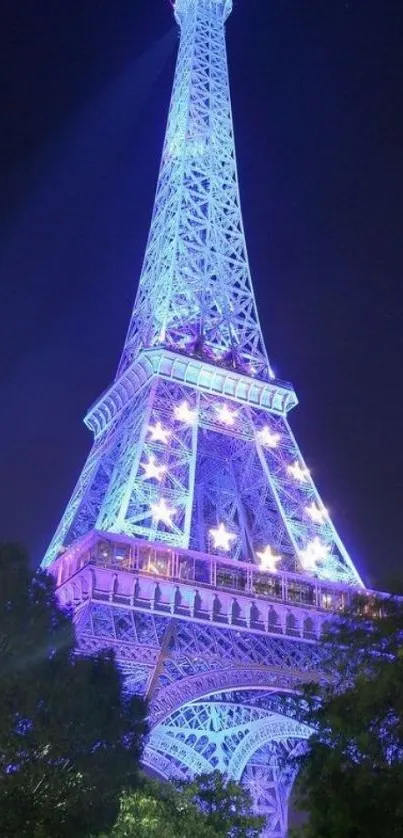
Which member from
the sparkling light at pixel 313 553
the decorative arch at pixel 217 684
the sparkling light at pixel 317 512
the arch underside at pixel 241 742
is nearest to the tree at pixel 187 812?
the decorative arch at pixel 217 684

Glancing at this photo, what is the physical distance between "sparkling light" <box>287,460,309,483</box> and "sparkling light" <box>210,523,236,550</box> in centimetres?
343

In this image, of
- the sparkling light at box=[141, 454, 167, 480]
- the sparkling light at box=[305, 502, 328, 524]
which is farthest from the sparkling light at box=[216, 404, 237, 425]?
the sparkling light at box=[141, 454, 167, 480]

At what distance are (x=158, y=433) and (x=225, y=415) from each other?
3775mm

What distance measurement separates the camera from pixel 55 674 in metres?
14.7

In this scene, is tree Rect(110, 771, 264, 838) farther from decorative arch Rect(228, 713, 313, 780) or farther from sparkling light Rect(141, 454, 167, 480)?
sparkling light Rect(141, 454, 167, 480)

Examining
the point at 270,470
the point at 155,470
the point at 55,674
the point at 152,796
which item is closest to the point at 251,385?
the point at 270,470

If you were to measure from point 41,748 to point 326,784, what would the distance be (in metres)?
4.50

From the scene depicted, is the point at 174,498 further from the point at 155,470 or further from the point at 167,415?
the point at 167,415

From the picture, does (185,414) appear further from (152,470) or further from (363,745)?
(363,745)

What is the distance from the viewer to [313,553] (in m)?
28.9

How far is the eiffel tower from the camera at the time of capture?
23844 mm

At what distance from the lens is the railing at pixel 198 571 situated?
946 inches

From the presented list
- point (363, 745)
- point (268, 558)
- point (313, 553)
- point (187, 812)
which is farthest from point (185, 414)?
point (363, 745)

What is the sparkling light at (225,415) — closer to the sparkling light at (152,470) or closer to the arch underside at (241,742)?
the sparkling light at (152,470)
